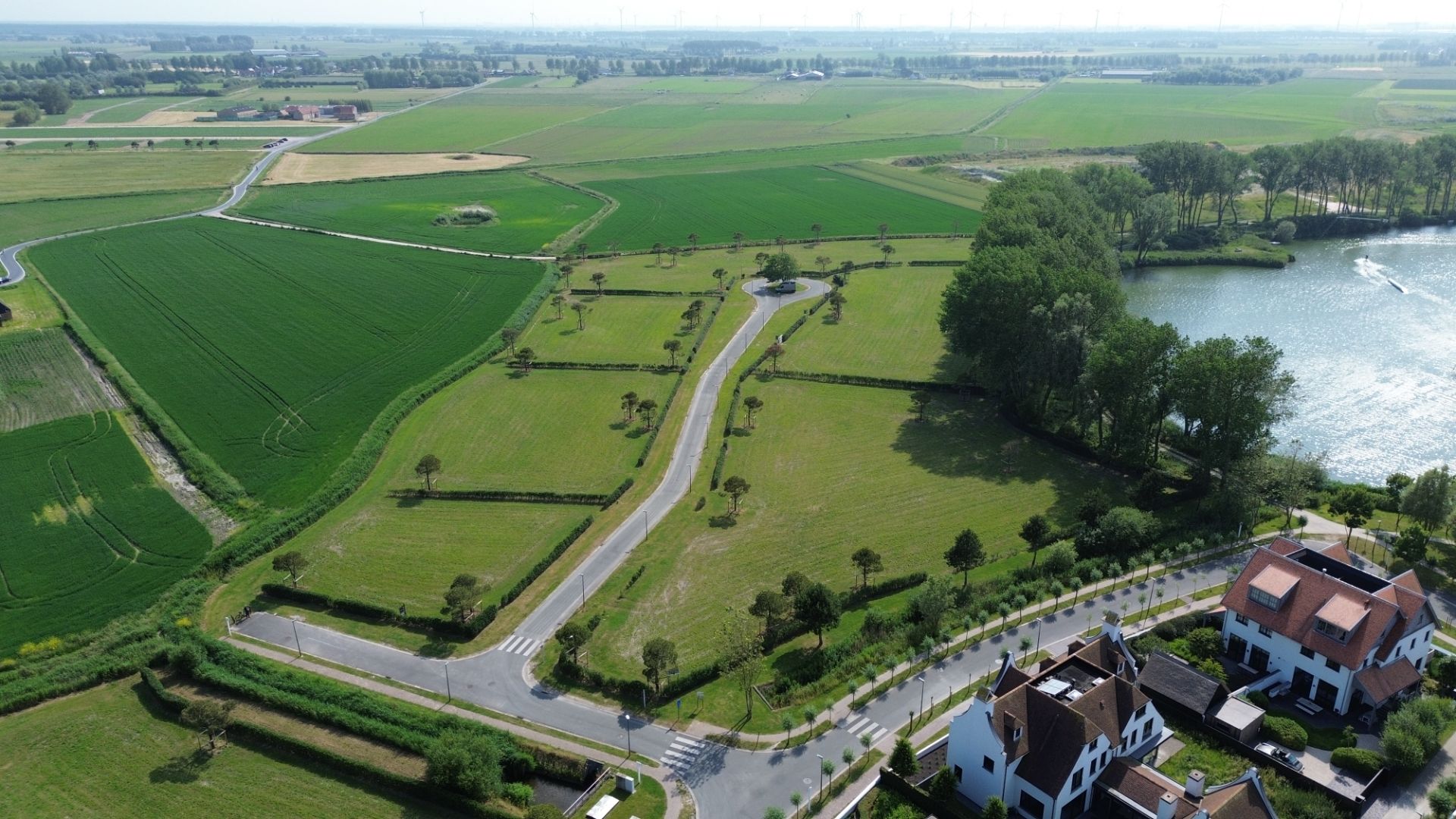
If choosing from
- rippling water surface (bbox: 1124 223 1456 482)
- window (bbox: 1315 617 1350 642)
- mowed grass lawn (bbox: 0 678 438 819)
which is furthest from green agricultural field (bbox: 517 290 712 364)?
window (bbox: 1315 617 1350 642)

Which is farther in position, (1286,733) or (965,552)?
(965,552)

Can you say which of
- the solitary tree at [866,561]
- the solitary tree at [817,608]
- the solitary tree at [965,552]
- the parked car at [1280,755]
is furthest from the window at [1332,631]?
the solitary tree at [817,608]

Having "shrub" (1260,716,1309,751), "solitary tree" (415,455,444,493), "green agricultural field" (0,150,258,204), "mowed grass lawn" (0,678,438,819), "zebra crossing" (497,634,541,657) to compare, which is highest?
"green agricultural field" (0,150,258,204)

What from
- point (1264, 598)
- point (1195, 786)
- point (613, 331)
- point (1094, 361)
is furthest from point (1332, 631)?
point (613, 331)

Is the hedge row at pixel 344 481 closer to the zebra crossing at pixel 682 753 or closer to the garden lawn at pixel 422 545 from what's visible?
the garden lawn at pixel 422 545

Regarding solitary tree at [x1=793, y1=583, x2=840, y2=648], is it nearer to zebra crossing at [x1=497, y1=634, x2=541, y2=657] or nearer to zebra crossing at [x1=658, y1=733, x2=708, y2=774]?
zebra crossing at [x1=658, y1=733, x2=708, y2=774]

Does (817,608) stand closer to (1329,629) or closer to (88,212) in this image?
(1329,629)
